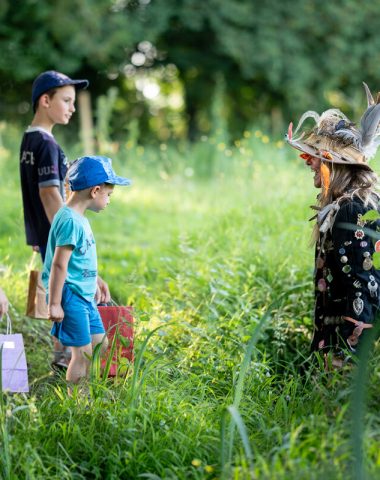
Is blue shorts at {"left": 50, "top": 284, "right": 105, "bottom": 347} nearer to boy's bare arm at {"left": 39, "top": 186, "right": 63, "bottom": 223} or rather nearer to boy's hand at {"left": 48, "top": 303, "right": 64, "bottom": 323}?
boy's hand at {"left": 48, "top": 303, "right": 64, "bottom": 323}

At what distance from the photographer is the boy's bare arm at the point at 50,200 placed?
15.2ft

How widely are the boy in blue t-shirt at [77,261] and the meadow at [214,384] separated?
0.20 metres

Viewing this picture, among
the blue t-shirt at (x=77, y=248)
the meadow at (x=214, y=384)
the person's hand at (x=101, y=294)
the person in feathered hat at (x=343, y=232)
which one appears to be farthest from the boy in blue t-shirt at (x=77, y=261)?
the person in feathered hat at (x=343, y=232)

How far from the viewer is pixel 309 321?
495cm

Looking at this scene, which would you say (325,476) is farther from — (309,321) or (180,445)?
(309,321)

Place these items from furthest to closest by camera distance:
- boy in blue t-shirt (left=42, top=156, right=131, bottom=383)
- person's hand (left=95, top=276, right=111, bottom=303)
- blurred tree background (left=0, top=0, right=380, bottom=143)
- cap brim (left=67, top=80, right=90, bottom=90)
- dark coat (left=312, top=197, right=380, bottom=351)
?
blurred tree background (left=0, top=0, right=380, bottom=143) → cap brim (left=67, top=80, right=90, bottom=90) → person's hand (left=95, top=276, right=111, bottom=303) → boy in blue t-shirt (left=42, top=156, right=131, bottom=383) → dark coat (left=312, top=197, right=380, bottom=351)

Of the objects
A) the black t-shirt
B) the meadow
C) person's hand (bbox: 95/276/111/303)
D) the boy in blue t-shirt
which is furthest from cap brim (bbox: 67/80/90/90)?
person's hand (bbox: 95/276/111/303)

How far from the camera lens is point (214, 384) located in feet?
13.5

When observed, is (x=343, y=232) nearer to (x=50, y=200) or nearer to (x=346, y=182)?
(x=346, y=182)

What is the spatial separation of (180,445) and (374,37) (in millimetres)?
20688

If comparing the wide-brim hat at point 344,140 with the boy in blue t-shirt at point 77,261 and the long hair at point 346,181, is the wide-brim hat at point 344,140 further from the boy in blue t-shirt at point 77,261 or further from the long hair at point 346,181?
the boy in blue t-shirt at point 77,261

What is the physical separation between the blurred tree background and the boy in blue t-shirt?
1368cm

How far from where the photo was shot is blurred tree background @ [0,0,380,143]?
1761cm

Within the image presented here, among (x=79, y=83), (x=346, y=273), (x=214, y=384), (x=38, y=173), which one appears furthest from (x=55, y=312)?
(x=79, y=83)
